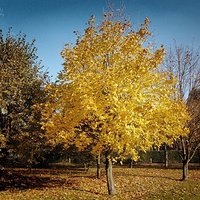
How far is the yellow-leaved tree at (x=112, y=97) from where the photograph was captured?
1207 centimetres

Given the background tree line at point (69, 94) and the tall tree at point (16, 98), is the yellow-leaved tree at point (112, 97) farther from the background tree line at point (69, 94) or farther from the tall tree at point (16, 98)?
the tall tree at point (16, 98)

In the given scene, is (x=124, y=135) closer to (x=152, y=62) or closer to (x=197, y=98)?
(x=152, y=62)

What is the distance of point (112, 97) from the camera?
1203 centimetres

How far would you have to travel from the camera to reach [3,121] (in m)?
18.7

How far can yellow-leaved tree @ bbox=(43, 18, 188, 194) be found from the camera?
12070 millimetres

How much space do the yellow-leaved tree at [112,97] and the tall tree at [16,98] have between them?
4.50m

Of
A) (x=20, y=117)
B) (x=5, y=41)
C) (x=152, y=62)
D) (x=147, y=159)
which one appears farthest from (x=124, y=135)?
(x=147, y=159)

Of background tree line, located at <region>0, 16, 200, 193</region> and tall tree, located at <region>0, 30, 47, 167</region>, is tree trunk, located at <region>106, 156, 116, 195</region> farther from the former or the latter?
tall tree, located at <region>0, 30, 47, 167</region>

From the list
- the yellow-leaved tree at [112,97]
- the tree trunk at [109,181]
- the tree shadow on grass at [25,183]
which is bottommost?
the tree shadow on grass at [25,183]

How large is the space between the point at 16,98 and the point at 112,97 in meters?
8.84

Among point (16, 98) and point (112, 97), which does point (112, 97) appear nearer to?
point (112, 97)

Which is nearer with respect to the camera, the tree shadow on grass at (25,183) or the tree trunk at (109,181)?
the tree trunk at (109,181)

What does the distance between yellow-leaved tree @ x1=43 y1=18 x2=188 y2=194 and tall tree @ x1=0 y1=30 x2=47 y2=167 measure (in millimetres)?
4497

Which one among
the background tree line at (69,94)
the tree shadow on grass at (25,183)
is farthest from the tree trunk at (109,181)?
the tree shadow on grass at (25,183)
